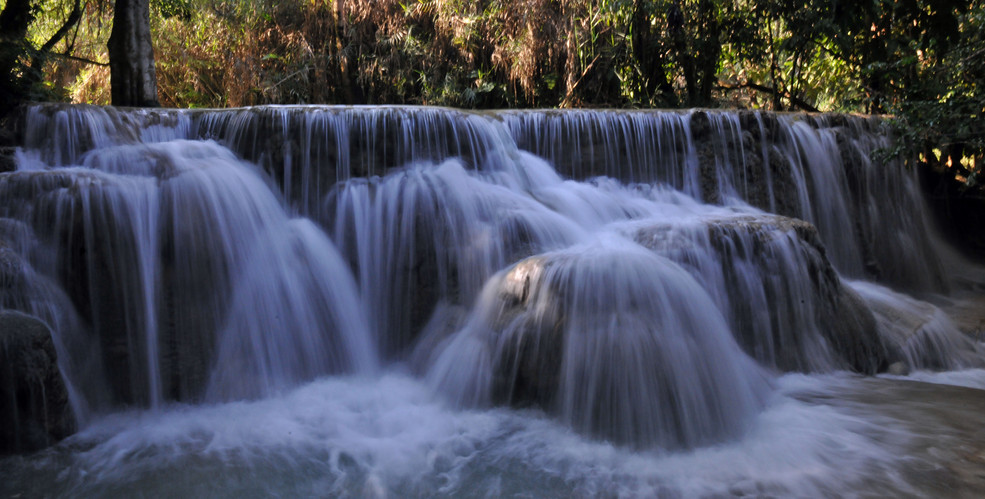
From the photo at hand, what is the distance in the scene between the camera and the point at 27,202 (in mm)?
4922

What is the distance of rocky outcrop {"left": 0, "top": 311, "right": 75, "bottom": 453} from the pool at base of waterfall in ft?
0.47

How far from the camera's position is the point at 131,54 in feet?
27.4

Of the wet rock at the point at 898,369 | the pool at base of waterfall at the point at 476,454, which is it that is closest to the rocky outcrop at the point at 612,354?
the pool at base of waterfall at the point at 476,454

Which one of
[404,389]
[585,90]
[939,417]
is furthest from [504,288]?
[585,90]

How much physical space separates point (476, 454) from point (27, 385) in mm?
2772

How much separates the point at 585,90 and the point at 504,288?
740cm

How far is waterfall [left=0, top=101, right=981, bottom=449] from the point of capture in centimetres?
474

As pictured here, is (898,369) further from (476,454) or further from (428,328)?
(428,328)

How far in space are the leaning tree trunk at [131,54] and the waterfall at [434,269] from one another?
2.16 meters

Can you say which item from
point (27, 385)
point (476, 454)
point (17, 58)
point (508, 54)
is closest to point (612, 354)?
point (476, 454)

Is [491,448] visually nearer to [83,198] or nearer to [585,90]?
[83,198]

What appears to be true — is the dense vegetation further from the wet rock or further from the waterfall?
the wet rock

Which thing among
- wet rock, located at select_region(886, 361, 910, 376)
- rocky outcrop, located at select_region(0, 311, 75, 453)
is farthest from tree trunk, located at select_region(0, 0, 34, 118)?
wet rock, located at select_region(886, 361, 910, 376)

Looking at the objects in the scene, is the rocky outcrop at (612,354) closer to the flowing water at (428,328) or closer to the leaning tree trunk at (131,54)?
the flowing water at (428,328)
